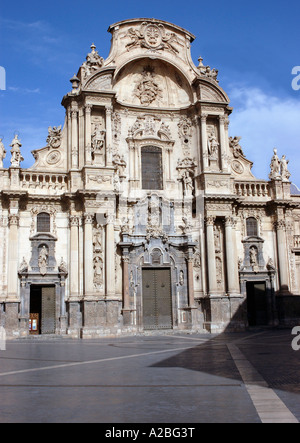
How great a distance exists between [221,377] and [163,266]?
67.9 ft

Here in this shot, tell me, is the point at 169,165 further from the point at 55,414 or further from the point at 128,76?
the point at 55,414

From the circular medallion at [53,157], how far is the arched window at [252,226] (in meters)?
13.4

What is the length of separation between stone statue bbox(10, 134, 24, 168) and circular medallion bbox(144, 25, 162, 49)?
11.5 metres

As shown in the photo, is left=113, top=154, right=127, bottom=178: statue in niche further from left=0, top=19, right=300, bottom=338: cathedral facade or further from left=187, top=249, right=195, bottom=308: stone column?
left=187, top=249, right=195, bottom=308: stone column

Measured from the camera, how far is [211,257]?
105 ft

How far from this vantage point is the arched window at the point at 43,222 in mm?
31547

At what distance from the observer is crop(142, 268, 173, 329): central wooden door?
3183 centimetres

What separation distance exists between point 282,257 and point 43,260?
15719mm

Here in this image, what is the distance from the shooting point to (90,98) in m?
32.4

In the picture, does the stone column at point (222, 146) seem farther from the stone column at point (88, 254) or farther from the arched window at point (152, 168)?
the stone column at point (88, 254)

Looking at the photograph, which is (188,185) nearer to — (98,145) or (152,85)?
(98,145)

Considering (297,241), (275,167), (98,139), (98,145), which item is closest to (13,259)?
(98,145)
